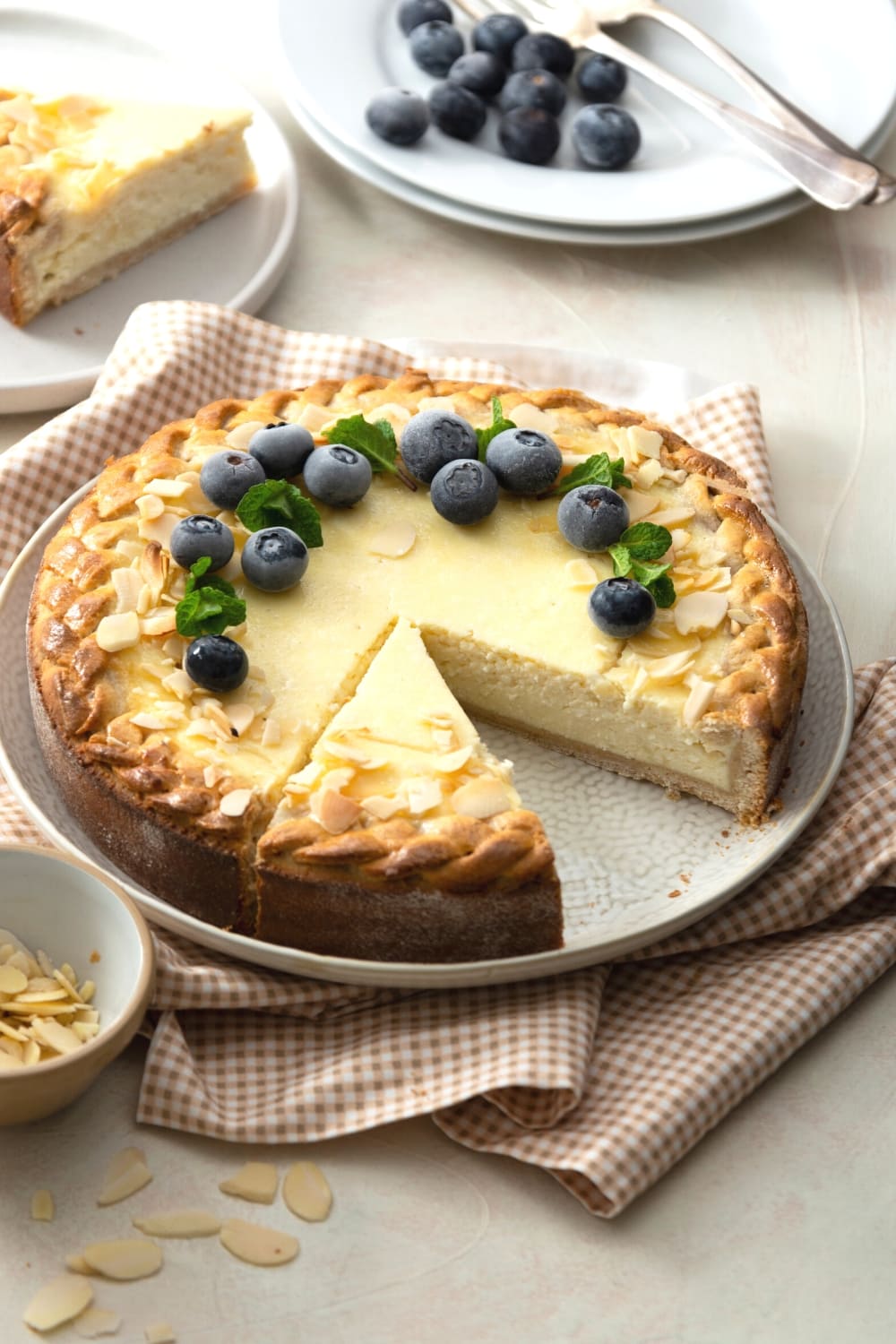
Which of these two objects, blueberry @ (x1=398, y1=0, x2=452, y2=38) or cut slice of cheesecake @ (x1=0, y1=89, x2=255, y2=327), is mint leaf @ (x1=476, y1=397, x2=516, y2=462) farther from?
blueberry @ (x1=398, y1=0, x2=452, y2=38)

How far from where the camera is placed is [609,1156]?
2982 mm

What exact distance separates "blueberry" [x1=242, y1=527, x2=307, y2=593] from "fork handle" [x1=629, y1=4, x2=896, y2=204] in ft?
8.25

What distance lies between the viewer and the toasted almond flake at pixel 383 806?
3238mm

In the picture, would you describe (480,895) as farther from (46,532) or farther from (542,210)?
(542,210)

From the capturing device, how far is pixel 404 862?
3141 mm

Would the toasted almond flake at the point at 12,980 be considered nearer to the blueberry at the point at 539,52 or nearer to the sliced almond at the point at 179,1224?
the sliced almond at the point at 179,1224

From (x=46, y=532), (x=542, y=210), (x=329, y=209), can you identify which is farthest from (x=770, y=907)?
(x=329, y=209)

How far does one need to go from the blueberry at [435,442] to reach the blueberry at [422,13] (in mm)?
2313

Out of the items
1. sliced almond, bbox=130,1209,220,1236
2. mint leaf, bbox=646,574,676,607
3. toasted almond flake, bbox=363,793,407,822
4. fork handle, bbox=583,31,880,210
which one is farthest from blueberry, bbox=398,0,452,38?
sliced almond, bbox=130,1209,220,1236

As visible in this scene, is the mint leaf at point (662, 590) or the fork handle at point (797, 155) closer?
the mint leaf at point (662, 590)

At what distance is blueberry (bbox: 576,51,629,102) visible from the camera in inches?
213

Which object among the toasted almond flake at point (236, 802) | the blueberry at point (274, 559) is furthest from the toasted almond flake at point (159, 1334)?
the blueberry at point (274, 559)

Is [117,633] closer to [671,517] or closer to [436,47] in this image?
[671,517]

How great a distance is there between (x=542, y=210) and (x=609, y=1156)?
3.17 meters
